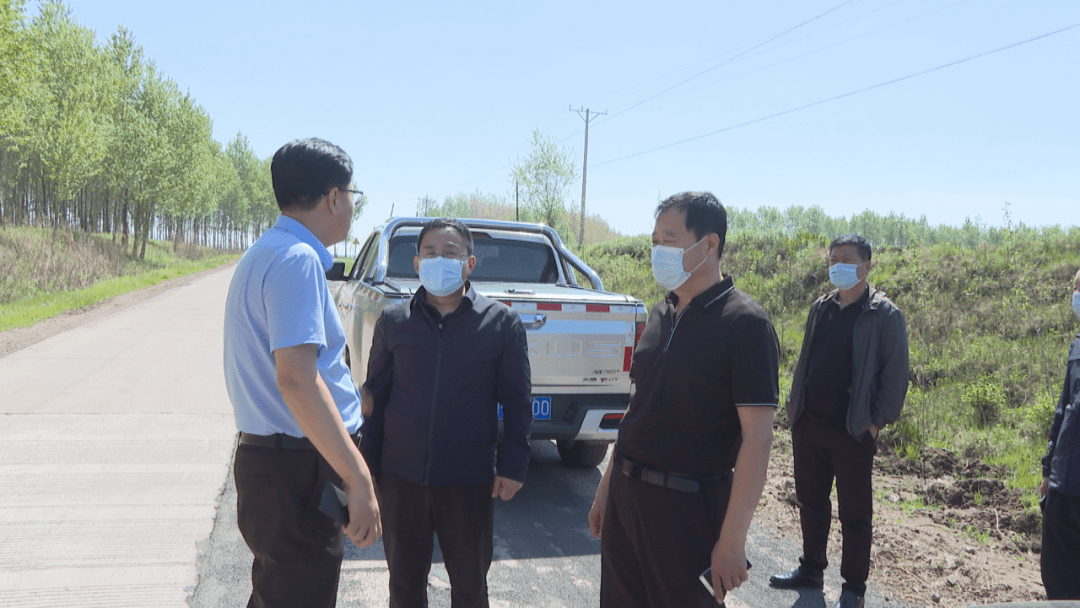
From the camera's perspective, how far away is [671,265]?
8.01 feet

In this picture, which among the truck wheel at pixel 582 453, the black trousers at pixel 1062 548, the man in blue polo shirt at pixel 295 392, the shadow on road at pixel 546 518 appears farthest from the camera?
the truck wheel at pixel 582 453

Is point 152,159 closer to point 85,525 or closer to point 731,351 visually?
point 85,525

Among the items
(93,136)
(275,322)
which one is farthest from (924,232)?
(93,136)

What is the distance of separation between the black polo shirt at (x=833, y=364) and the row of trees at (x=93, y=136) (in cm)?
2231

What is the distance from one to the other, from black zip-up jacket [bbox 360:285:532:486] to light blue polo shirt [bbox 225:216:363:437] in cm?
69

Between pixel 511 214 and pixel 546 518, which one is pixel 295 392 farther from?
pixel 511 214

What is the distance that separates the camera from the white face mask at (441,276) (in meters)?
3.07

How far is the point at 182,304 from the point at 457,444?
18.9 m

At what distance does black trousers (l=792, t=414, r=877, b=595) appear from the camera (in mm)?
3840

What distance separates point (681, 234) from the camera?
240 centimetres

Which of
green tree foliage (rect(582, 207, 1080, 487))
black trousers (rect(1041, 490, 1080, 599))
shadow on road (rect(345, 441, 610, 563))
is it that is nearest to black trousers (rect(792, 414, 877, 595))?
black trousers (rect(1041, 490, 1080, 599))

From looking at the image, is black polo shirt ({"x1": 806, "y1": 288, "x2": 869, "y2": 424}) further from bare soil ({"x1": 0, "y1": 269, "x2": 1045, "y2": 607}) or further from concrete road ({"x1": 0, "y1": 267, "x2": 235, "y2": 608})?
concrete road ({"x1": 0, "y1": 267, "x2": 235, "y2": 608})

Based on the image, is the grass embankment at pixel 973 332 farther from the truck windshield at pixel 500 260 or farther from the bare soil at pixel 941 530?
the truck windshield at pixel 500 260

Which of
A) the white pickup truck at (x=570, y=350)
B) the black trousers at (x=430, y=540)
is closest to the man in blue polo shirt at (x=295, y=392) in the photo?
the black trousers at (x=430, y=540)
